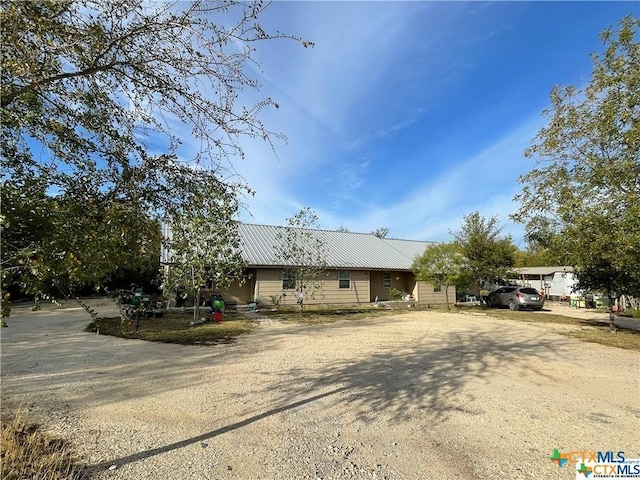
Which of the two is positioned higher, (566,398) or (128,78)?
(128,78)

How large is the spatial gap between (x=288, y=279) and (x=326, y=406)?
Answer: 1568 cm

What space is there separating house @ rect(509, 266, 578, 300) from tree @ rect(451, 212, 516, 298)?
34.3 ft

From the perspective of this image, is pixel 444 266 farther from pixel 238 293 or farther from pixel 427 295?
pixel 238 293

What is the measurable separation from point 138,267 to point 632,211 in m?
11.2

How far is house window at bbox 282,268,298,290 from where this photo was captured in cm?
1998

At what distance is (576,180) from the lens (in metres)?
12.5

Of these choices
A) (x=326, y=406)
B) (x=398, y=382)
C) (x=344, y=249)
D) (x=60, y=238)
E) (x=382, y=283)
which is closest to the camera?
(x=60, y=238)

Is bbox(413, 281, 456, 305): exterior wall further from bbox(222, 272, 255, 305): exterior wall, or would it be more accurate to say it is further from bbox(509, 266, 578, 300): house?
bbox(222, 272, 255, 305): exterior wall

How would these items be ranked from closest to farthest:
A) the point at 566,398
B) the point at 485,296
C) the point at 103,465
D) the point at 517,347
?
1. the point at 103,465
2. the point at 566,398
3. the point at 517,347
4. the point at 485,296

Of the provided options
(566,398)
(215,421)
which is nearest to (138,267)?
(215,421)

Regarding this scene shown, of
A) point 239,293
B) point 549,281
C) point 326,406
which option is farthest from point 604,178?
point 549,281

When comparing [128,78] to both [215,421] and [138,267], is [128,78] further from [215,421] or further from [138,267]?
[215,421]

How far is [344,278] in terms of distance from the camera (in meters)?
23.0

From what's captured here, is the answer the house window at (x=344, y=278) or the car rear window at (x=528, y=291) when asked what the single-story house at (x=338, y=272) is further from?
the car rear window at (x=528, y=291)
